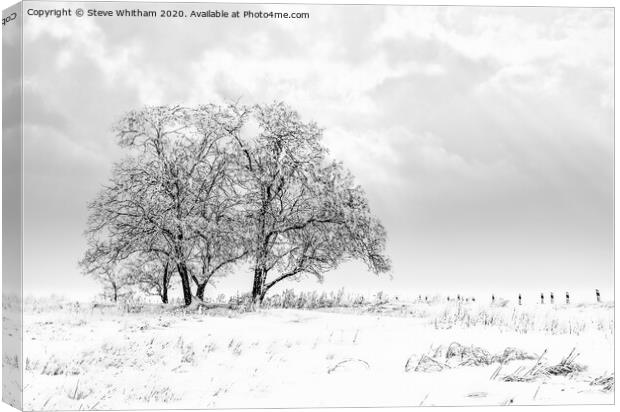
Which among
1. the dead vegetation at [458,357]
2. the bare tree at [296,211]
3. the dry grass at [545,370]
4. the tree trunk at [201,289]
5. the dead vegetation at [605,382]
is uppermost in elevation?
the bare tree at [296,211]

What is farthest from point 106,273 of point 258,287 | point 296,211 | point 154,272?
point 296,211

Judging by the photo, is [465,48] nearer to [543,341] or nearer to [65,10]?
[543,341]

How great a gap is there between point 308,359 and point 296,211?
3.71 metres

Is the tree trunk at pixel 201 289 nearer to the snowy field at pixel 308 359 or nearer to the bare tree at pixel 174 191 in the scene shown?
the bare tree at pixel 174 191

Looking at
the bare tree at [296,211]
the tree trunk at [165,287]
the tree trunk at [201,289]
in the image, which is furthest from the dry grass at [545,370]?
the tree trunk at [165,287]

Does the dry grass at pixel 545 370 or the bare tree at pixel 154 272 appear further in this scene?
the bare tree at pixel 154 272

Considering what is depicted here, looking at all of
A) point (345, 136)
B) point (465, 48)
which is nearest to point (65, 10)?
point (345, 136)

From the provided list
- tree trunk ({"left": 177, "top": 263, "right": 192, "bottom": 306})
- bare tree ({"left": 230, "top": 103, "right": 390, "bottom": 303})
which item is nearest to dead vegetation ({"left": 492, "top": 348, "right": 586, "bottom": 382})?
bare tree ({"left": 230, "top": 103, "right": 390, "bottom": 303})

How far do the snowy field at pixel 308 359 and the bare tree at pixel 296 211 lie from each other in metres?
1.43

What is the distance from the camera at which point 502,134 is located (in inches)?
594

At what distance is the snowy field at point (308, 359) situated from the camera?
13477 mm

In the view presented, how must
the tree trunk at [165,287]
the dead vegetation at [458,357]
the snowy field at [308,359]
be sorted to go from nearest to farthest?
the snowy field at [308,359] → the dead vegetation at [458,357] → the tree trunk at [165,287]

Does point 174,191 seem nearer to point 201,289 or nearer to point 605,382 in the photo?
point 201,289

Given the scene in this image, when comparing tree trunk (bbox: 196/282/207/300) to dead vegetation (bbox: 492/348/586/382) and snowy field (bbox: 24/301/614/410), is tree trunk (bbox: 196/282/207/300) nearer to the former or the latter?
snowy field (bbox: 24/301/614/410)
